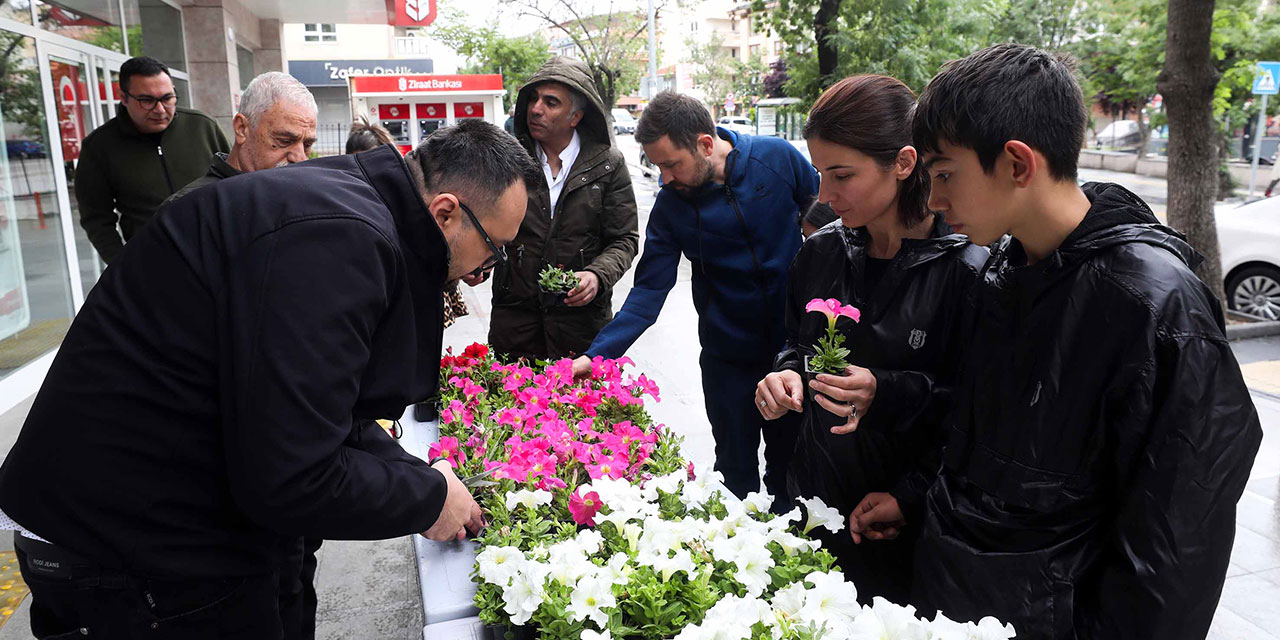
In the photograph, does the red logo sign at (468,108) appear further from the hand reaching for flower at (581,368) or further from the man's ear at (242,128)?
the hand reaching for flower at (581,368)

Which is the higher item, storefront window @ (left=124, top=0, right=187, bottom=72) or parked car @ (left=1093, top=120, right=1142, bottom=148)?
storefront window @ (left=124, top=0, right=187, bottom=72)

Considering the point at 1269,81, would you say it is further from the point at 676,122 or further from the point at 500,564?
the point at 500,564

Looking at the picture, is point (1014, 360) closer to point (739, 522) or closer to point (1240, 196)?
point (739, 522)

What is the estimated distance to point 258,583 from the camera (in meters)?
1.66

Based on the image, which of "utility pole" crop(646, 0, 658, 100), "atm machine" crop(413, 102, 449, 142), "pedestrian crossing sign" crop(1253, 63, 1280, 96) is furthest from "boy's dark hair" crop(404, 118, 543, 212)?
"atm machine" crop(413, 102, 449, 142)

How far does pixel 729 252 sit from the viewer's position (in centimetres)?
303

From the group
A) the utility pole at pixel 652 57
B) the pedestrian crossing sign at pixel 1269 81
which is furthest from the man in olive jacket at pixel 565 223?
the utility pole at pixel 652 57

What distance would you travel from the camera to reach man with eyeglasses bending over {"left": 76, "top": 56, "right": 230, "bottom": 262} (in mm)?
4195

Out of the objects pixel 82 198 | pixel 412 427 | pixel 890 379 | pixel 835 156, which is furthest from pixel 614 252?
pixel 82 198

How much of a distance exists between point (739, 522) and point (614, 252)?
183cm

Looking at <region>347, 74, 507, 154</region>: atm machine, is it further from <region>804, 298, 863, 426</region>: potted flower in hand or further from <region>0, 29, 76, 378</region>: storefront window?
<region>804, 298, 863, 426</region>: potted flower in hand

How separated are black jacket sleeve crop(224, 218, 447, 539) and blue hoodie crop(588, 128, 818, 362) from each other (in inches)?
63.5

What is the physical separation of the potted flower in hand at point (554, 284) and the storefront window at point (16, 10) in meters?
5.08

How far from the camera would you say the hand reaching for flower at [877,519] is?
1.91m
